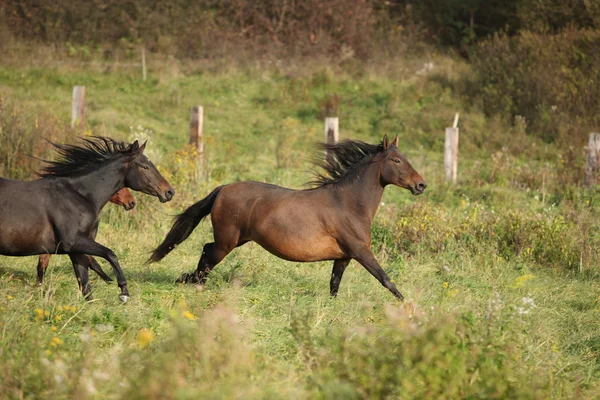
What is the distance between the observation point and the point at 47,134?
13.2m

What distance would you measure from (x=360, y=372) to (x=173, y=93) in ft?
56.6

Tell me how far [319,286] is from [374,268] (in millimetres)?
1091

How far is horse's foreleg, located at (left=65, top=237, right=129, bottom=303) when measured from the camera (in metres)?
7.03

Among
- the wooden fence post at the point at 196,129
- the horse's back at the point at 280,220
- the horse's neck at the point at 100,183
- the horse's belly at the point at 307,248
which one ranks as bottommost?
the horse's belly at the point at 307,248

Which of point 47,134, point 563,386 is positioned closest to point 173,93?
point 47,134

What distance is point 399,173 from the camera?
7.68 m

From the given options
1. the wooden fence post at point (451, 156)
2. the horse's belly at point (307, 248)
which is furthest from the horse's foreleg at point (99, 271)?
the wooden fence post at point (451, 156)

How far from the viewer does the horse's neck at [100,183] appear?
24.6ft

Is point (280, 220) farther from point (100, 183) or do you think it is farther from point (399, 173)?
point (100, 183)

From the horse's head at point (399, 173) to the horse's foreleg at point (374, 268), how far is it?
0.74 meters

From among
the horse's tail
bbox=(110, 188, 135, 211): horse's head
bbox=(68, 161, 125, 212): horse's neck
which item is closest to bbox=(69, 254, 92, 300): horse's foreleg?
bbox=(68, 161, 125, 212): horse's neck

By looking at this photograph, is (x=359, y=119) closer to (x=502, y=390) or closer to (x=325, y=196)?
(x=325, y=196)

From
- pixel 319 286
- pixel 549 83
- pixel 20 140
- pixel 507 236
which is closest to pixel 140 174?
pixel 319 286

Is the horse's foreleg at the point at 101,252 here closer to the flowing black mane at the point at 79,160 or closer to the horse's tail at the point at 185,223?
the flowing black mane at the point at 79,160
